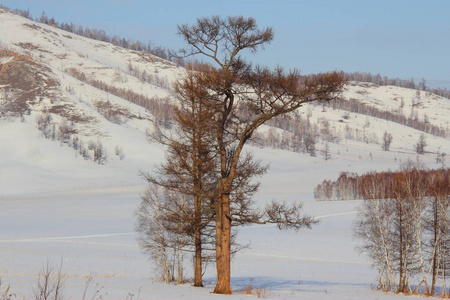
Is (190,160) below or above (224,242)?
above

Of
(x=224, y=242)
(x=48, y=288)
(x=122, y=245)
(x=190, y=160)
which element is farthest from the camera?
(x=122, y=245)

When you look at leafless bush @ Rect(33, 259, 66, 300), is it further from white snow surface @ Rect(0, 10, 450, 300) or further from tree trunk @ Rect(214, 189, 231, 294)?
tree trunk @ Rect(214, 189, 231, 294)

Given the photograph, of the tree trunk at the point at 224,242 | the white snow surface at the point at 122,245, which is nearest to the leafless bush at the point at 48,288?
the white snow surface at the point at 122,245

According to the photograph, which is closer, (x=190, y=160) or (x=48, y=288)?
(x=48, y=288)

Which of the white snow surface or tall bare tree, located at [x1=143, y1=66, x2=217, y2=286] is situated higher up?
tall bare tree, located at [x1=143, y1=66, x2=217, y2=286]

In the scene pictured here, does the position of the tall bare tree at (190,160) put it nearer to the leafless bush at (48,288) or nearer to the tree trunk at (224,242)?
the tree trunk at (224,242)

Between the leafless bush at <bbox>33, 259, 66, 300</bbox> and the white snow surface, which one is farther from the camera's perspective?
the white snow surface

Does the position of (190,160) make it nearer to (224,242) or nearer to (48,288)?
(224,242)

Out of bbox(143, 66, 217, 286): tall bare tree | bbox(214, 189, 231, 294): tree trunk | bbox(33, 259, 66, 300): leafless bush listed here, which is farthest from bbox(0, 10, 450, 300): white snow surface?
bbox(143, 66, 217, 286): tall bare tree

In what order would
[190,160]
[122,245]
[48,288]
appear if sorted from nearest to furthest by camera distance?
[48,288] < [190,160] < [122,245]

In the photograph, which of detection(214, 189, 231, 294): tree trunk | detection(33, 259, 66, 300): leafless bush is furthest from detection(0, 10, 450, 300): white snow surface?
detection(214, 189, 231, 294): tree trunk

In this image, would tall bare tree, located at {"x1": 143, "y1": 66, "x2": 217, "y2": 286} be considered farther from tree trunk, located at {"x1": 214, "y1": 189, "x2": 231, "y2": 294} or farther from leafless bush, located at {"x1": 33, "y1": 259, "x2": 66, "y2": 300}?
leafless bush, located at {"x1": 33, "y1": 259, "x2": 66, "y2": 300}

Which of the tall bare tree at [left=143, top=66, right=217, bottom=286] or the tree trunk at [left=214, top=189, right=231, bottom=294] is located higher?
the tall bare tree at [left=143, top=66, right=217, bottom=286]

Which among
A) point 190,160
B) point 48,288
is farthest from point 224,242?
point 48,288
